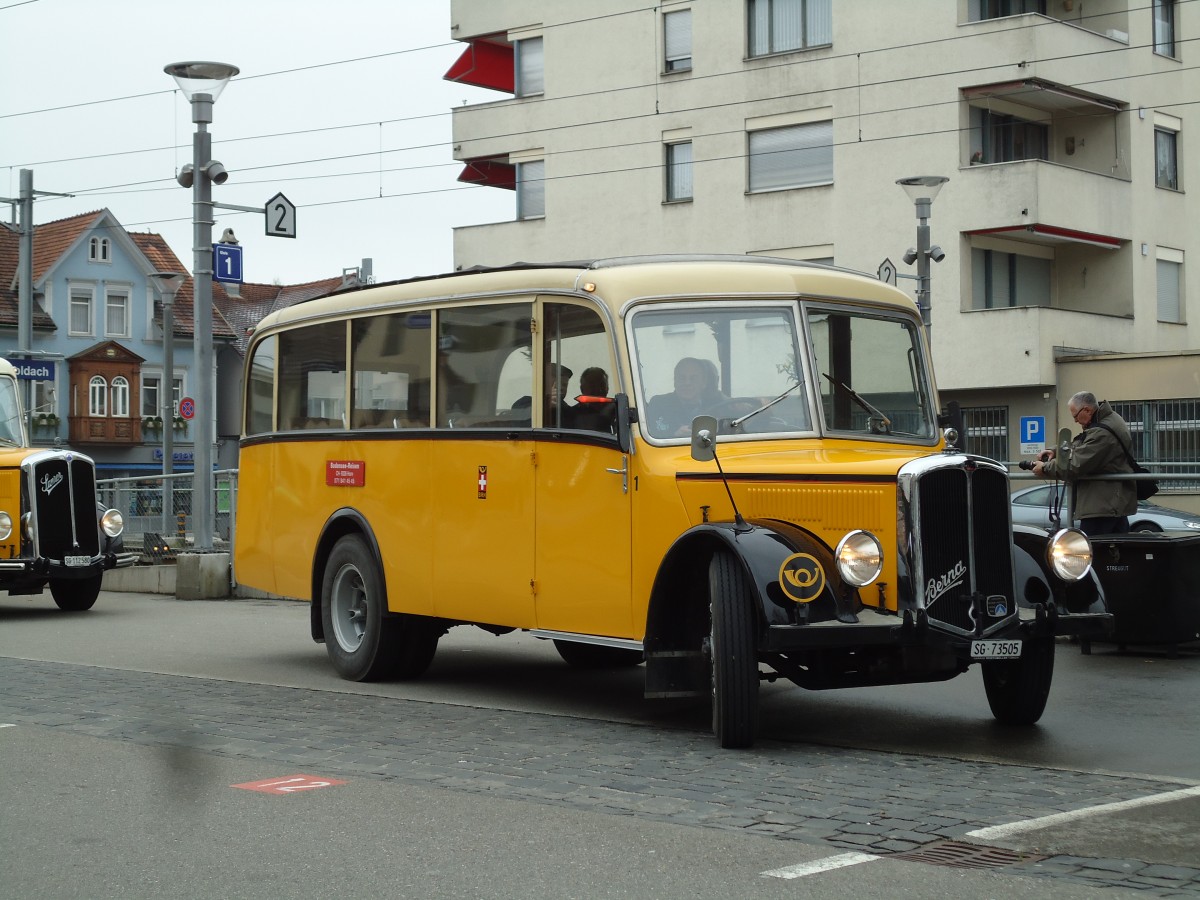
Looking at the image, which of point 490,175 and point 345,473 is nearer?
point 345,473

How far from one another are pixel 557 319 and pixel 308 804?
13.1 ft

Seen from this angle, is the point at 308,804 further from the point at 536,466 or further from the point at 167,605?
the point at 167,605

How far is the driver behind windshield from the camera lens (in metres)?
9.91

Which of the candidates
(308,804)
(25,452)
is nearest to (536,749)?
(308,804)

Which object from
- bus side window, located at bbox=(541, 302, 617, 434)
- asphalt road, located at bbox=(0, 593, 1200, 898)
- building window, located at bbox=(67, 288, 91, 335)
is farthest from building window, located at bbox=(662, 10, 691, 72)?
building window, located at bbox=(67, 288, 91, 335)

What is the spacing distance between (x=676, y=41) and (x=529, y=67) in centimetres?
473

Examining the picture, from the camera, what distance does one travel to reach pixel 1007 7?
38.3m

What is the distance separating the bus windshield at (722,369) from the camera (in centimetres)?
994

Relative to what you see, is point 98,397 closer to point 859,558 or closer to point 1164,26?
point 1164,26

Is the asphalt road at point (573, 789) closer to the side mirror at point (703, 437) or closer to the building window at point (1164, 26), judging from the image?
the side mirror at point (703, 437)

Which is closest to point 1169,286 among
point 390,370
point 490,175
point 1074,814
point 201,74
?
point 490,175

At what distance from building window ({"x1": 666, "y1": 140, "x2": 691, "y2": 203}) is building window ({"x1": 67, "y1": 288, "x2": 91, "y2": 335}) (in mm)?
37395

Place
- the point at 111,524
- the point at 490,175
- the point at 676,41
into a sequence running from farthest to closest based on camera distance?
the point at 490,175 < the point at 676,41 < the point at 111,524

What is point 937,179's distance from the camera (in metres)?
26.5
